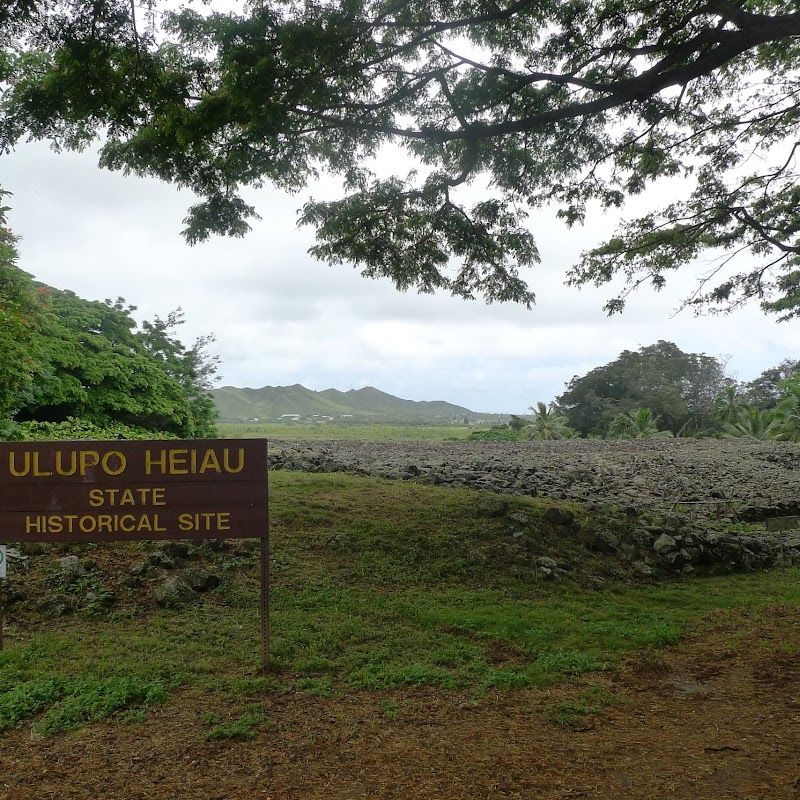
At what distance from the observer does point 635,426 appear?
4028 centimetres

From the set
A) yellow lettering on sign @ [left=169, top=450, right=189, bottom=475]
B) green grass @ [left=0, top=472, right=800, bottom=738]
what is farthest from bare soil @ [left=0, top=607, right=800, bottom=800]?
yellow lettering on sign @ [left=169, top=450, right=189, bottom=475]

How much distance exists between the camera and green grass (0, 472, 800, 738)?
4938 millimetres

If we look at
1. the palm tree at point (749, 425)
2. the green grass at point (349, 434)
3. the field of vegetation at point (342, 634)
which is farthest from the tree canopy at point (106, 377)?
the palm tree at point (749, 425)

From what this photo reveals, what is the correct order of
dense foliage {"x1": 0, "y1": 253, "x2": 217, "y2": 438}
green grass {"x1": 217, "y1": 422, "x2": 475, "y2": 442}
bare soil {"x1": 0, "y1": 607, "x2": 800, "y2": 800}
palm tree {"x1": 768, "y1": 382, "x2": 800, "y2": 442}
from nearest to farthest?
1. bare soil {"x1": 0, "y1": 607, "x2": 800, "y2": 800}
2. dense foliage {"x1": 0, "y1": 253, "x2": 217, "y2": 438}
3. green grass {"x1": 217, "y1": 422, "x2": 475, "y2": 442}
4. palm tree {"x1": 768, "y1": 382, "x2": 800, "y2": 442}

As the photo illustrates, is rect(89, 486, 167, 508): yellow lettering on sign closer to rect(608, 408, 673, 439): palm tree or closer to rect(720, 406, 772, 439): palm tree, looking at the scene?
rect(608, 408, 673, 439): palm tree

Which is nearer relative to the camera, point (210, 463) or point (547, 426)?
point (210, 463)

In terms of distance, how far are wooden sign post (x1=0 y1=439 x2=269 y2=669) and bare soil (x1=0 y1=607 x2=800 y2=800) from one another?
136cm

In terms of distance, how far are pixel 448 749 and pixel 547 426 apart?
137 feet

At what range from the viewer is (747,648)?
6000mm

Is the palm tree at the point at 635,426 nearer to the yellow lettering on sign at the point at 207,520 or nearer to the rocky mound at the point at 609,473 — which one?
the rocky mound at the point at 609,473

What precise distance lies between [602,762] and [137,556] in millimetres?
5748

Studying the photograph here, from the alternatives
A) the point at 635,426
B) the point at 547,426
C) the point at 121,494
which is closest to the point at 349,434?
the point at 547,426

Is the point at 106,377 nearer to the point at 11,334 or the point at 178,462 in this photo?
the point at 11,334

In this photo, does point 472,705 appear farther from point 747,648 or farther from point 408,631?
point 747,648
